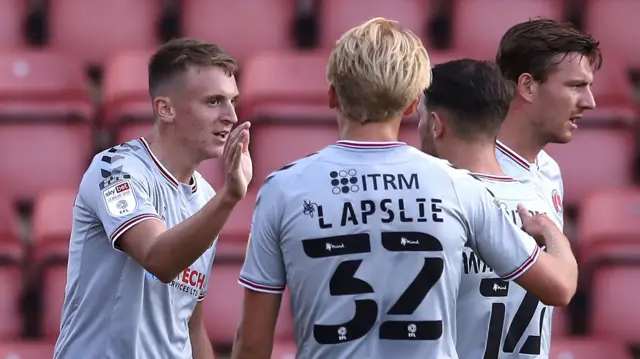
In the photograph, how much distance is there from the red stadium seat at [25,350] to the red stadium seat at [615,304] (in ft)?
8.41

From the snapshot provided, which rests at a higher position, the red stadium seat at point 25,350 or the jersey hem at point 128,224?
the jersey hem at point 128,224

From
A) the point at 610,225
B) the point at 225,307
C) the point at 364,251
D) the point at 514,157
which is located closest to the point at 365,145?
the point at 364,251

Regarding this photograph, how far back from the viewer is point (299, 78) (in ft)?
23.9

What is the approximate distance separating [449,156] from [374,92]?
542mm

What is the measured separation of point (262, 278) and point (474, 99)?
0.88 m

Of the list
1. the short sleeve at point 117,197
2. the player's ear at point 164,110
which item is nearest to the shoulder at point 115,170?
the short sleeve at point 117,197

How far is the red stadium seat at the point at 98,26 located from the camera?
307 inches

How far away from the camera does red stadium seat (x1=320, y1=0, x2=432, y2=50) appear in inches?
310

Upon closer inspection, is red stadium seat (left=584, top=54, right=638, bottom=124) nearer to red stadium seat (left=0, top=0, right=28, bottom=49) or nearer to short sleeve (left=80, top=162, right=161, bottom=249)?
red stadium seat (left=0, top=0, right=28, bottom=49)

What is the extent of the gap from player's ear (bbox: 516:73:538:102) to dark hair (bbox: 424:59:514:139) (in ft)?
2.35

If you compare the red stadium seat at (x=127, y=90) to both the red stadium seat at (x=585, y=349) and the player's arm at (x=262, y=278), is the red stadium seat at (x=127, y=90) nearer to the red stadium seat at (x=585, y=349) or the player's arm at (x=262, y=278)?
the red stadium seat at (x=585, y=349)

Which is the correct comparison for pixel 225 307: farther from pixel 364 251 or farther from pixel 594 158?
pixel 364 251

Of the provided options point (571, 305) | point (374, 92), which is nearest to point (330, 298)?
point (374, 92)

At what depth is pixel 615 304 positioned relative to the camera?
6.37m
